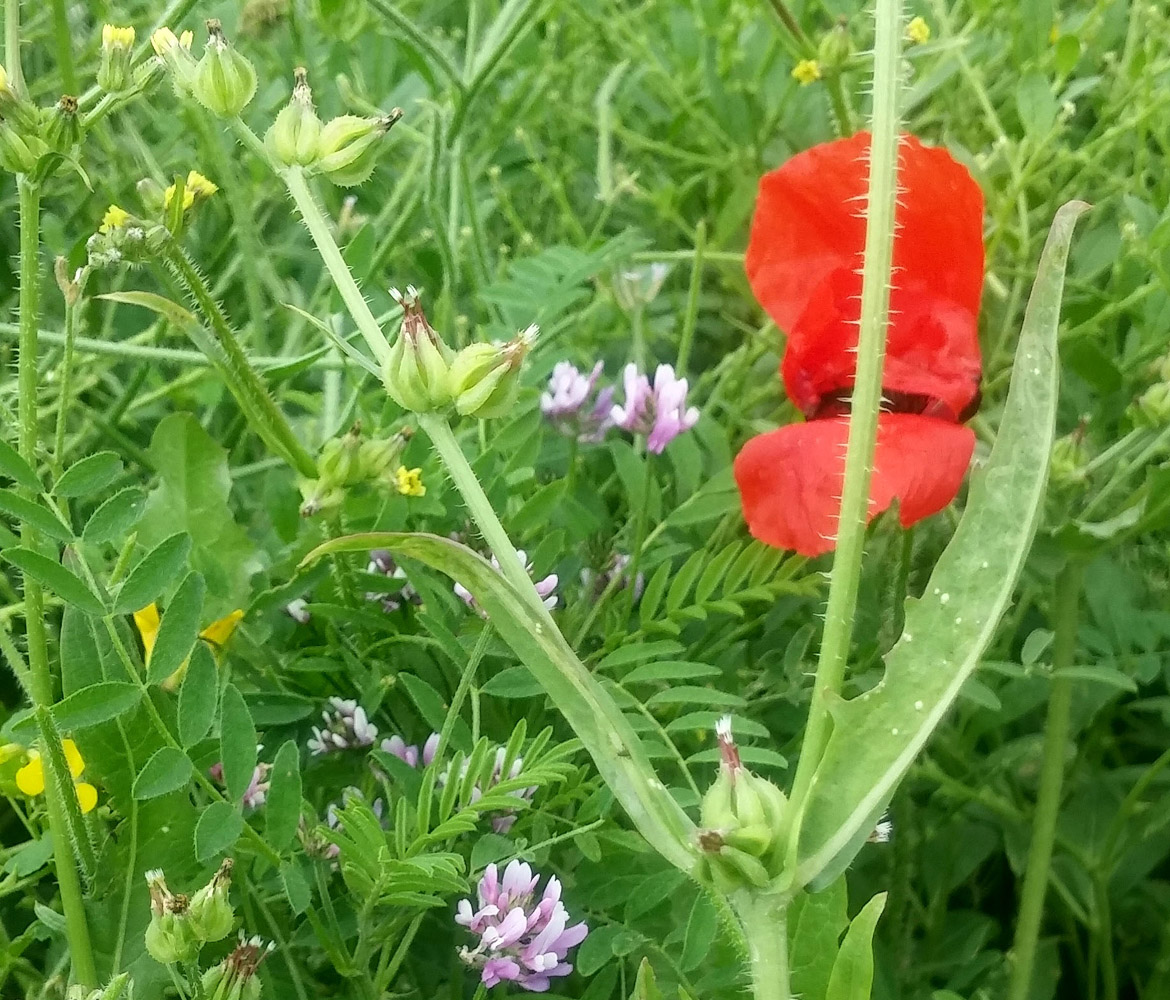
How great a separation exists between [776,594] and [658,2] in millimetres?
404

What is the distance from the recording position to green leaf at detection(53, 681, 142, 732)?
0.29m

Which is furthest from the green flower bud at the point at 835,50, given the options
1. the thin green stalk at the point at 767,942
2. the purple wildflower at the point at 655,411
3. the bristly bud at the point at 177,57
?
the thin green stalk at the point at 767,942

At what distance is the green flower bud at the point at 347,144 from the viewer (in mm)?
312

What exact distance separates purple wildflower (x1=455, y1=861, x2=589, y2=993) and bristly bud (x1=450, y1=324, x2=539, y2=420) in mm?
122

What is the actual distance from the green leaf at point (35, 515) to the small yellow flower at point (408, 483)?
0.10m

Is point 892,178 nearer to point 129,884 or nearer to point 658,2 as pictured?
point 129,884

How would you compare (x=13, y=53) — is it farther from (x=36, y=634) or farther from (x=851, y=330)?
(x=851, y=330)

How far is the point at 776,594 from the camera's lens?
0.44 metres

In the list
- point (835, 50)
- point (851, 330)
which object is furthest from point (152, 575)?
point (835, 50)

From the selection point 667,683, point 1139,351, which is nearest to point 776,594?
point 667,683

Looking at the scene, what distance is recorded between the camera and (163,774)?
0.30m

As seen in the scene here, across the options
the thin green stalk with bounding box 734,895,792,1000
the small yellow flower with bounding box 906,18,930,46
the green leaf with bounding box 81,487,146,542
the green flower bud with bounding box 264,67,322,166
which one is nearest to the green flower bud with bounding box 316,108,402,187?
the green flower bud with bounding box 264,67,322,166

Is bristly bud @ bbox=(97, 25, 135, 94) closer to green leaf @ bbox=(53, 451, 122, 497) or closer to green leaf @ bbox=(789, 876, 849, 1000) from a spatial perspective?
green leaf @ bbox=(53, 451, 122, 497)

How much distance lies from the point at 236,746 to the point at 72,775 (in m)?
0.04
